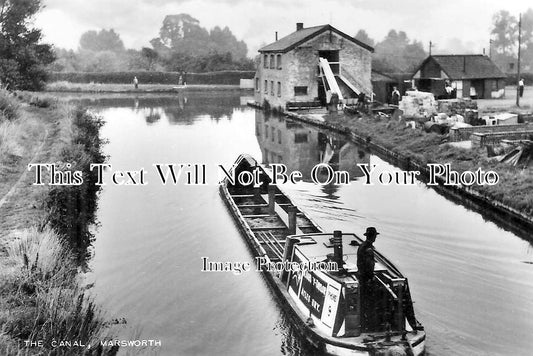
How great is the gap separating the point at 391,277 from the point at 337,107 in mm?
32146

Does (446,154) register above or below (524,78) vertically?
below

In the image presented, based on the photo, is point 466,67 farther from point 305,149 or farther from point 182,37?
point 182,37

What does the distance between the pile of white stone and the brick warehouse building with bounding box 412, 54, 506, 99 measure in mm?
9468

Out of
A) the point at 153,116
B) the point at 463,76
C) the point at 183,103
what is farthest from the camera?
the point at 183,103

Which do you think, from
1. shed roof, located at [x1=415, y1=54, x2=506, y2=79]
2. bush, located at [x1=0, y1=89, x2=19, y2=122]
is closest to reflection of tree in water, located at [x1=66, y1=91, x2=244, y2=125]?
bush, located at [x1=0, y1=89, x2=19, y2=122]

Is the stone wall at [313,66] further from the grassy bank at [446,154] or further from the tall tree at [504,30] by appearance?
the tall tree at [504,30]

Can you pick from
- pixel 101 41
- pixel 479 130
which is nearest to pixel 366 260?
pixel 479 130

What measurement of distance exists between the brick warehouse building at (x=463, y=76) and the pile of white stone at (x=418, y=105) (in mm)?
9468

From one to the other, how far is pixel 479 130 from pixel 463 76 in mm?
20806

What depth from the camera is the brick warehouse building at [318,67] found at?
44844mm

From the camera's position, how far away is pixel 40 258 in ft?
36.7

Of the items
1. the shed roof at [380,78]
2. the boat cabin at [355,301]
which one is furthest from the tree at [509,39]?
the boat cabin at [355,301]

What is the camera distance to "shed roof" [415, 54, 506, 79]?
1811 inches

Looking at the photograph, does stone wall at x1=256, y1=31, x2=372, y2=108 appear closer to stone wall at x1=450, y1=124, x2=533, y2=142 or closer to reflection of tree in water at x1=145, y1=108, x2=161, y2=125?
reflection of tree in water at x1=145, y1=108, x2=161, y2=125
